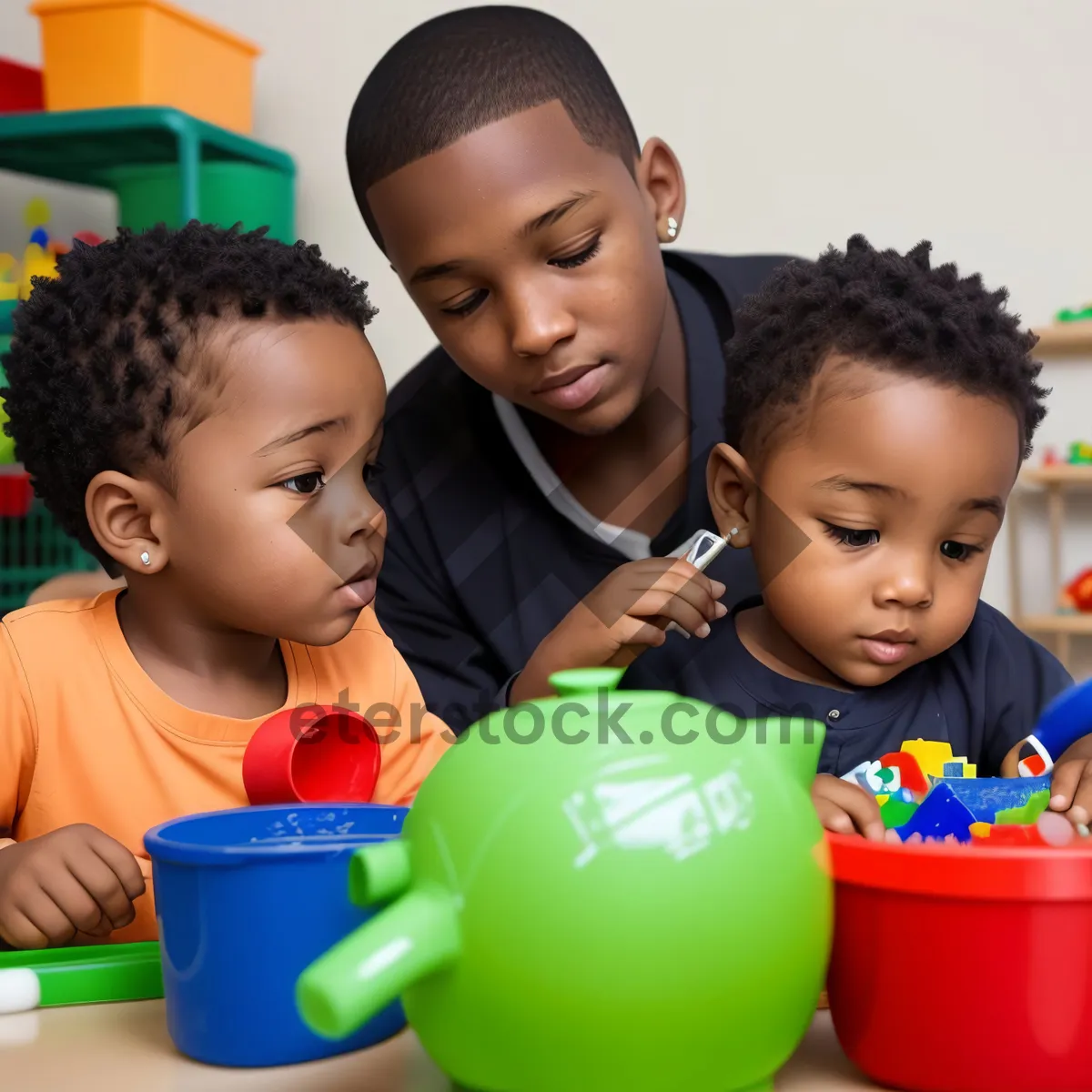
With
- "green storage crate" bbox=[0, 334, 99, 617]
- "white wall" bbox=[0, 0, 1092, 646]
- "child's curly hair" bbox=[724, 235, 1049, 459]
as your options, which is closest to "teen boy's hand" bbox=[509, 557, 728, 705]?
"child's curly hair" bbox=[724, 235, 1049, 459]

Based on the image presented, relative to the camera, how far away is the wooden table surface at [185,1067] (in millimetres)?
448

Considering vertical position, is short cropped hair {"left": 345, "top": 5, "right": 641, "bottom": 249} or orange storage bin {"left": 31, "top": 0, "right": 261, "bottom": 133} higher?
orange storage bin {"left": 31, "top": 0, "right": 261, "bottom": 133}

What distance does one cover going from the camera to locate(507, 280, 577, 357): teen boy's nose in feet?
3.37

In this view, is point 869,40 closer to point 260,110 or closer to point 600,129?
point 260,110

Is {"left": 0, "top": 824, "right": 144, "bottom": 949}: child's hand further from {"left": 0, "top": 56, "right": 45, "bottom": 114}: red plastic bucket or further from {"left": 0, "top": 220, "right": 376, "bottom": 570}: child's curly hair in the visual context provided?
{"left": 0, "top": 56, "right": 45, "bottom": 114}: red plastic bucket

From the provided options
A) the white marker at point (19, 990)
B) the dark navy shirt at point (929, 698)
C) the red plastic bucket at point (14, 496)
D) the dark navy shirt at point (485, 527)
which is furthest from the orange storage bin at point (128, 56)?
the white marker at point (19, 990)

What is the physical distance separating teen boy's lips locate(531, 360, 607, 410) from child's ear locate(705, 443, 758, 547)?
0.12 meters

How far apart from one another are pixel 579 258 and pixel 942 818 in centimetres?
64

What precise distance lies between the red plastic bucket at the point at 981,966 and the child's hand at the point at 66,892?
1.26 feet

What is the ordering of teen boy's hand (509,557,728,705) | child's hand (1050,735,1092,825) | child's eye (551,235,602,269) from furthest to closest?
child's eye (551,235,602,269) < teen boy's hand (509,557,728,705) < child's hand (1050,735,1092,825)

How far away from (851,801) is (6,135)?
2.24m

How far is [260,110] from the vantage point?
2703mm

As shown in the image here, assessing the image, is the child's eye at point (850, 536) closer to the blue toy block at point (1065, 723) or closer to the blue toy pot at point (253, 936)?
the blue toy block at point (1065, 723)

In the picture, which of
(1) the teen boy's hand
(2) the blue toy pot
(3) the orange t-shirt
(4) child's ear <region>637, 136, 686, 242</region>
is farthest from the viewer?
(4) child's ear <region>637, 136, 686, 242</region>
